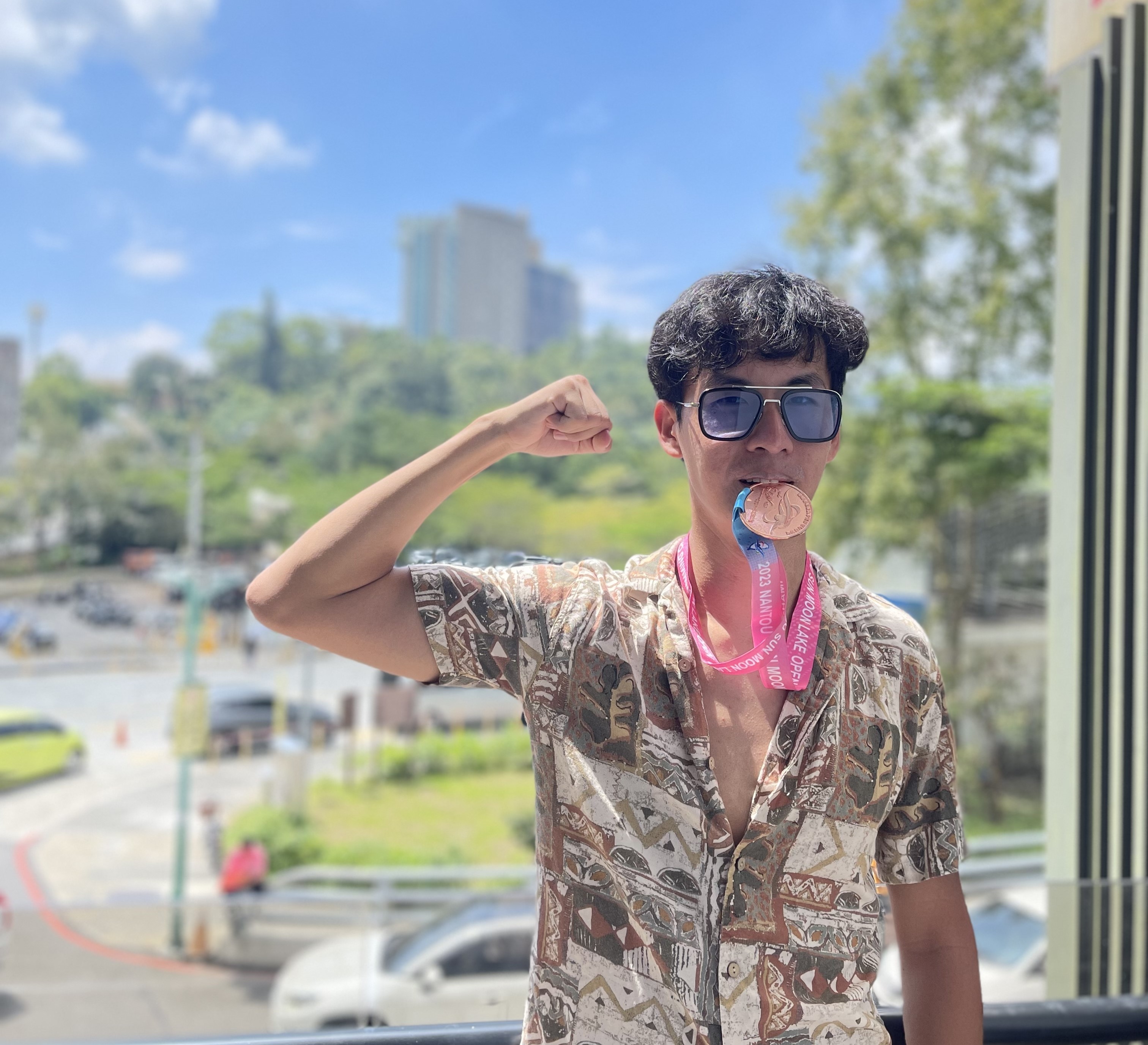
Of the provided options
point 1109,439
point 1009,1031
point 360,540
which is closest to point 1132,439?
point 1109,439

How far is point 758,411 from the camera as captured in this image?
1123 mm

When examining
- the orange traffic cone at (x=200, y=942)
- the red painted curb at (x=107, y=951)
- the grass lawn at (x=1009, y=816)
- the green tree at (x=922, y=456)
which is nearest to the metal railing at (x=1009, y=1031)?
the red painted curb at (x=107, y=951)

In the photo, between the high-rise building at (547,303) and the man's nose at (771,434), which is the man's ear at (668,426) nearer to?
the man's nose at (771,434)

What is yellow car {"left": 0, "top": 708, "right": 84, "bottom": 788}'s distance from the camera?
22250 mm

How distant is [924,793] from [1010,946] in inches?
112

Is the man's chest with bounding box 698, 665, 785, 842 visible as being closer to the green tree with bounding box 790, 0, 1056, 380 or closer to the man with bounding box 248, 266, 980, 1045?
the man with bounding box 248, 266, 980, 1045

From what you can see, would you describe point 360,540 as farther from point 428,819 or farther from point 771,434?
point 428,819

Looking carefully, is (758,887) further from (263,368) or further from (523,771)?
(263,368)

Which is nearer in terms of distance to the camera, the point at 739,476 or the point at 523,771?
the point at 739,476

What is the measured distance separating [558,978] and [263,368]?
4781 centimetres

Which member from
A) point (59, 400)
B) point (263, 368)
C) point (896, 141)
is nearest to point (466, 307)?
point (263, 368)

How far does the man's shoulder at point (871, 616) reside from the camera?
3.93 feet

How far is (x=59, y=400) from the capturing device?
1411 inches

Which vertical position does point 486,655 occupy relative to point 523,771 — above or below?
above
